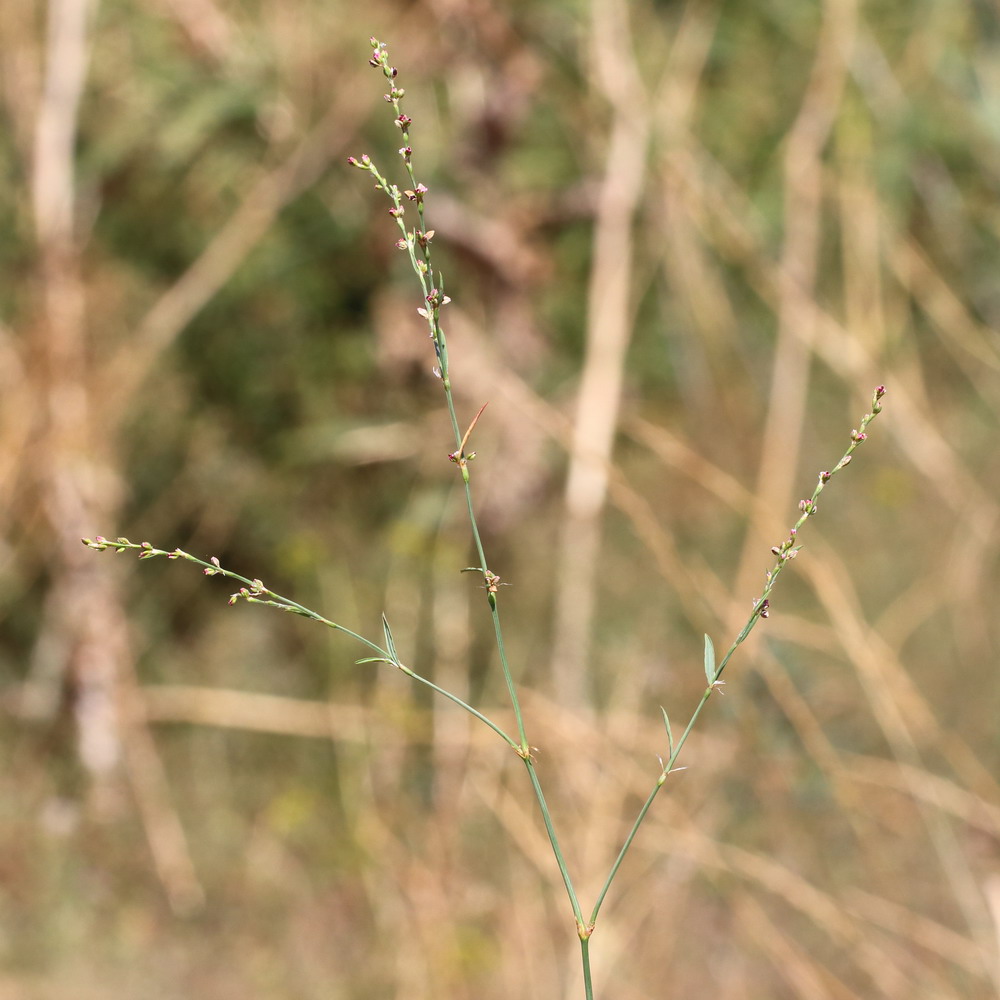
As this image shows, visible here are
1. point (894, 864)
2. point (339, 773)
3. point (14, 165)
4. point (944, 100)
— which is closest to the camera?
point (894, 864)

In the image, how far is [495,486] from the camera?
59.7 inches

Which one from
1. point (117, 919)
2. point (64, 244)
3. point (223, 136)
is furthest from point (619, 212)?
point (117, 919)

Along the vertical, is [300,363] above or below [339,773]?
above

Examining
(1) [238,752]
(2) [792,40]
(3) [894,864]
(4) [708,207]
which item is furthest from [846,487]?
(1) [238,752]

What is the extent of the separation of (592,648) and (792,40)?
97cm

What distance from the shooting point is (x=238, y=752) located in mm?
1420

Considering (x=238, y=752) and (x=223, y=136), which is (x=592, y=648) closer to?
(x=238, y=752)

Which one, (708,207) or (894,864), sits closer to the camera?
(894,864)

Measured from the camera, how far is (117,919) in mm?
1255

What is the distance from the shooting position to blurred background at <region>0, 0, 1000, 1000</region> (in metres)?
1.23

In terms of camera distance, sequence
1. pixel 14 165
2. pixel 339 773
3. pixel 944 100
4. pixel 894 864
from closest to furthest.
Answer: pixel 894 864 < pixel 339 773 < pixel 14 165 < pixel 944 100

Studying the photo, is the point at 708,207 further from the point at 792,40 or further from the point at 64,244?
the point at 64,244

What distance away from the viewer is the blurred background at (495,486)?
1.23 m

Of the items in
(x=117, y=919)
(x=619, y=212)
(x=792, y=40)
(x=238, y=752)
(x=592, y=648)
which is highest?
(x=792, y=40)
